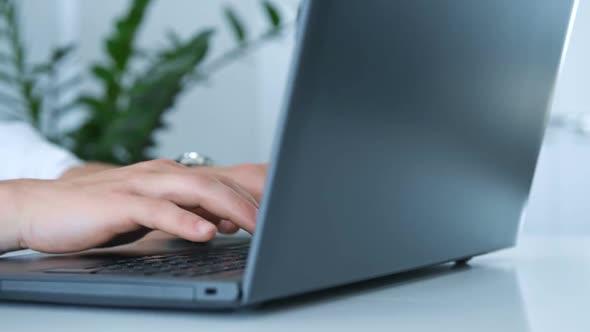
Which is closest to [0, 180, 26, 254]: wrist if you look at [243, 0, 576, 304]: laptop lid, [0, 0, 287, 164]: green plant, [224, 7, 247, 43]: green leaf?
[243, 0, 576, 304]: laptop lid

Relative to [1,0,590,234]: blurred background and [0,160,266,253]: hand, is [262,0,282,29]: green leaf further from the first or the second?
[0,160,266,253]: hand

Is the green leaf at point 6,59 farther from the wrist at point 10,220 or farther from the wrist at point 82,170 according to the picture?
the wrist at point 10,220

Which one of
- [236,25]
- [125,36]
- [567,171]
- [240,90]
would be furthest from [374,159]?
[240,90]

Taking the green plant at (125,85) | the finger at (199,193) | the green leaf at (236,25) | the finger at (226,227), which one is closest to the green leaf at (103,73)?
the green plant at (125,85)

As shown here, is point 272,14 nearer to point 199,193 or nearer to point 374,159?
point 199,193

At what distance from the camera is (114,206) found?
20.8 inches

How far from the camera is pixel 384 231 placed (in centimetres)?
42

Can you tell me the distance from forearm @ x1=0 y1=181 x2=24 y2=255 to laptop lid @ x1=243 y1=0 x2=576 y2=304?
295 mm

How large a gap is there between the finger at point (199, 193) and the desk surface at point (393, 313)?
11 centimetres

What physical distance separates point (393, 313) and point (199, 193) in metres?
0.20

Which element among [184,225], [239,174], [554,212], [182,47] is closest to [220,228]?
[239,174]

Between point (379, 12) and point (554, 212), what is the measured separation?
265 centimetres

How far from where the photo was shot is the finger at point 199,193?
1.76 ft

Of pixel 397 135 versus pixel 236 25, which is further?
pixel 236 25
